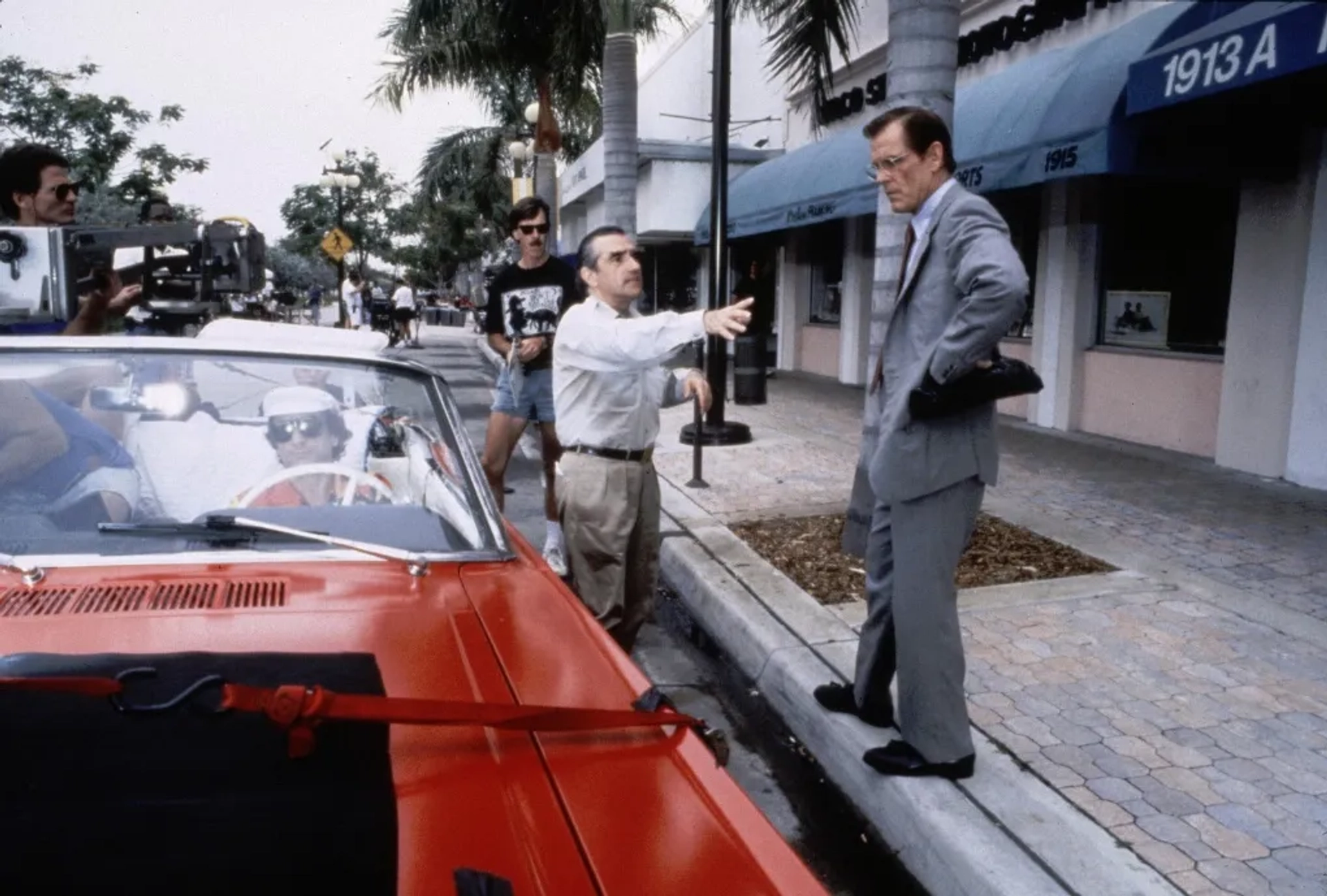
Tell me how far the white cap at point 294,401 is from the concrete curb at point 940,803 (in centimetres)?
207

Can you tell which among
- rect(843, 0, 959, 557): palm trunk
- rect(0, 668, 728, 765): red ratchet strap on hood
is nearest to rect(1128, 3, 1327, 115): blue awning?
rect(843, 0, 959, 557): palm trunk

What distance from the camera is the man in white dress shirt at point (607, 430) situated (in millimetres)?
3709

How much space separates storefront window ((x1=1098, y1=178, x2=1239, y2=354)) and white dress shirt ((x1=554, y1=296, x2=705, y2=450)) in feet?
22.5

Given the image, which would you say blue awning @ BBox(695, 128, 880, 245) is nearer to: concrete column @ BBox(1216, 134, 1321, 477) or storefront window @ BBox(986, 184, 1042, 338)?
storefront window @ BBox(986, 184, 1042, 338)

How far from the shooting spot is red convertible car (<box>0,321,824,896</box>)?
4.73ft

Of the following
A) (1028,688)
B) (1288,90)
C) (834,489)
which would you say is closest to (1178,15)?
(1288,90)

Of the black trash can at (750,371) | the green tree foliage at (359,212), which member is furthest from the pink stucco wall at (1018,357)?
the green tree foliage at (359,212)

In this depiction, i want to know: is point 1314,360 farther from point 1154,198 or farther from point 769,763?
point 769,763

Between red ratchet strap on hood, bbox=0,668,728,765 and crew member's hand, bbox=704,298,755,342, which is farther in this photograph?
crew member's hand, bbox=704,298,755,342

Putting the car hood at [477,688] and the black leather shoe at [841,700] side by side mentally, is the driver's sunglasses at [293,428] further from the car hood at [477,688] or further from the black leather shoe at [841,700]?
the black leather shoe at [841,700]

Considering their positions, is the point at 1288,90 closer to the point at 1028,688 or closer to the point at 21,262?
the point at 1028,688

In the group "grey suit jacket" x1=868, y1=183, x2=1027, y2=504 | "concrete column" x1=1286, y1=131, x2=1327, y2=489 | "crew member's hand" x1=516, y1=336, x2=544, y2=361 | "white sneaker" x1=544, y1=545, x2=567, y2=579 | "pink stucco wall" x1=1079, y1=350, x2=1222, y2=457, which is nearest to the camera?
"grey suit jacket" x1=868, y1=183, x2=1027, y2=504

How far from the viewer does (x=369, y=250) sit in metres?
68.4

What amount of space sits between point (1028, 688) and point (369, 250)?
68986mm
